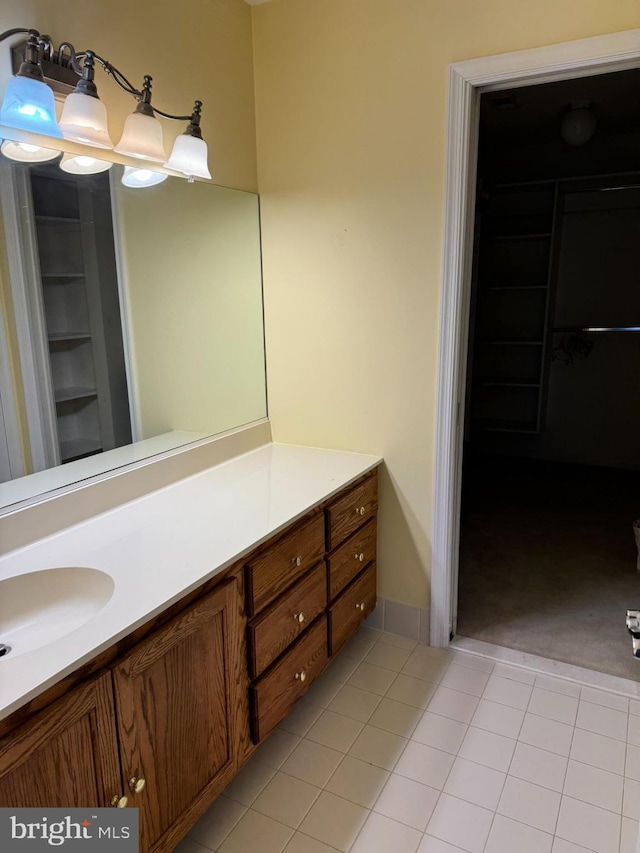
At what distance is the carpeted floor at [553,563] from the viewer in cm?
242

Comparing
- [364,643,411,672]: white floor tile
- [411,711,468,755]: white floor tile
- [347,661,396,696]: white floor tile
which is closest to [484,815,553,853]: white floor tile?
[411,711,468,755]: white floor tile

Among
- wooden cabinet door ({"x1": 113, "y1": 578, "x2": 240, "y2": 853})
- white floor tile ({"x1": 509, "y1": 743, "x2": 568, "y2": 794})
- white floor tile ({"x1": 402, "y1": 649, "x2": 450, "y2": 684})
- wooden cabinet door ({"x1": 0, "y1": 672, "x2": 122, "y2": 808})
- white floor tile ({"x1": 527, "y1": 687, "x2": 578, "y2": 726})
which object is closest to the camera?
wooden cabinet door ({"x1": 0, "y1": 672, "x2": 122, "y2": 808})

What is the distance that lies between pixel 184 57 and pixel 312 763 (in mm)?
2327

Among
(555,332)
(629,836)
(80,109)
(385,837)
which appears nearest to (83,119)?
(80,109)

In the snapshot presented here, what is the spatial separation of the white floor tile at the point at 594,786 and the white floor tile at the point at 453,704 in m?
0.35

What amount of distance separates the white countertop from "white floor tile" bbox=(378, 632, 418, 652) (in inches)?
29.9

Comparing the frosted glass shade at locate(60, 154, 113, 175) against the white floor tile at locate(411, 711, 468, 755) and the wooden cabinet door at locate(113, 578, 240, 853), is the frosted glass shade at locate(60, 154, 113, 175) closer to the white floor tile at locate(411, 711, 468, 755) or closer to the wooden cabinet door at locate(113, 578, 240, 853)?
the wooden cabinet door at locate(113, 578, 240, 853)

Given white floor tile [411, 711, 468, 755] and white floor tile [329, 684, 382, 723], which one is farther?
white floor tile [329, 684, 382, 723]

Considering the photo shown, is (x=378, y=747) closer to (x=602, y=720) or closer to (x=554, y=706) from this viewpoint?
(x=554, y=706)

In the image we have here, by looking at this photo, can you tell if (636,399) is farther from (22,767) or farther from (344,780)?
Answer: (22,767)

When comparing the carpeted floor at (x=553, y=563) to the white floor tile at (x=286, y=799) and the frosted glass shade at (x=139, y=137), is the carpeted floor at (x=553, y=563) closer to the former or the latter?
the white floor tile at (x=286, y=799)

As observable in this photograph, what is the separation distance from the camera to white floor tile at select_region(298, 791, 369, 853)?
1.54 meters

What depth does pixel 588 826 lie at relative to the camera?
1.56 m

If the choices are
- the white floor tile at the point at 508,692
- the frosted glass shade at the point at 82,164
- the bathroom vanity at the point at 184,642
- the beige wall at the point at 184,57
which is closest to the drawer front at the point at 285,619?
the bathroom vanity at the point at 184,642
